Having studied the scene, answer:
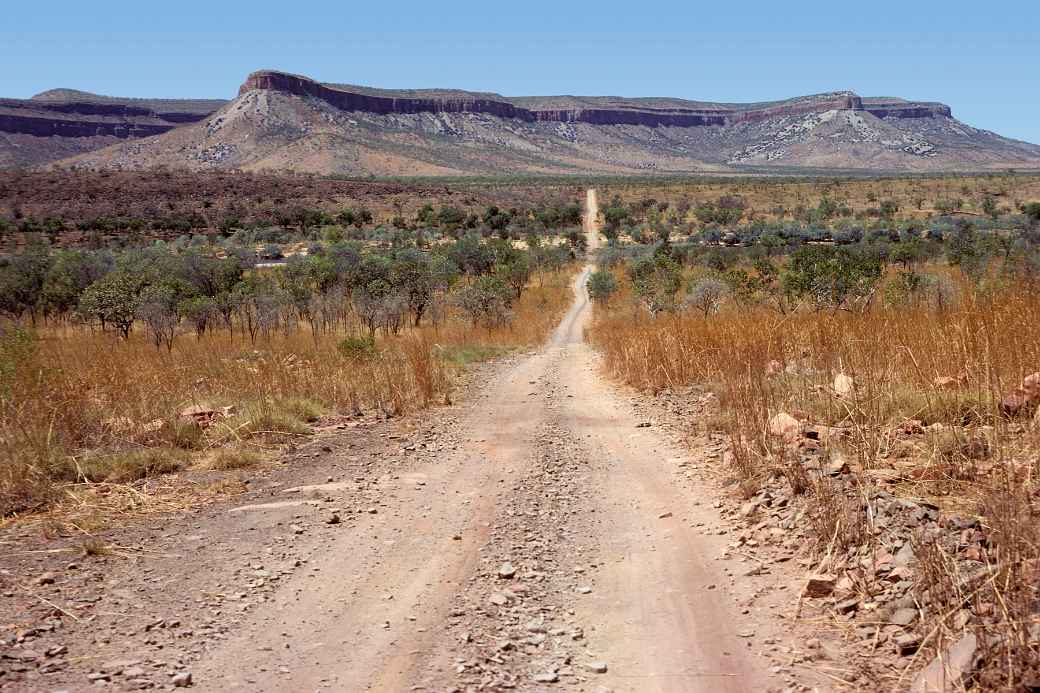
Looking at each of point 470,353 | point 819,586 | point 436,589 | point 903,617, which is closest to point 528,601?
point 436,589

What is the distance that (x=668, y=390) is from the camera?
10008mm

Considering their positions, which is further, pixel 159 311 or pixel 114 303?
pixel 114 303

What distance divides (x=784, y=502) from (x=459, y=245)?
5208 centimetres

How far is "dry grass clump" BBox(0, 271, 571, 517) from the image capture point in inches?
250

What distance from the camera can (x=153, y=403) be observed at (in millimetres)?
8258


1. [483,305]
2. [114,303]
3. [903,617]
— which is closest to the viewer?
[903,617]

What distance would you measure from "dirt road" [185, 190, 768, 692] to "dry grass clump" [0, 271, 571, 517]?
2.04m

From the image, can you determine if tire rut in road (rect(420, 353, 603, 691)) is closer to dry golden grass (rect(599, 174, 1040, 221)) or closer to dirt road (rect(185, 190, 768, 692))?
dirt road (rect(185, 190, 768, 692))

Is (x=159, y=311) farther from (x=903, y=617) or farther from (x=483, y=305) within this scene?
(x=903, y=617)

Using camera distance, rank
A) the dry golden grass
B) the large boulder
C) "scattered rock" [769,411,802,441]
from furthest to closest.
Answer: the dry golden grass
"scattered rock" [769,411,802,441]
the large boulder

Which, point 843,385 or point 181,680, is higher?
point 843,385

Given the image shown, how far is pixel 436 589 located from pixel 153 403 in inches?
212

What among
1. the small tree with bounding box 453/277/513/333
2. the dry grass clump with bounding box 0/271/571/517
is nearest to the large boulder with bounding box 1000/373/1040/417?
the dry grass clump with bounding box 0/271/571/517

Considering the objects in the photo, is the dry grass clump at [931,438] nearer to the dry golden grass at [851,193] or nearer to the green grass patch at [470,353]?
the green grass patch at [470,353]
